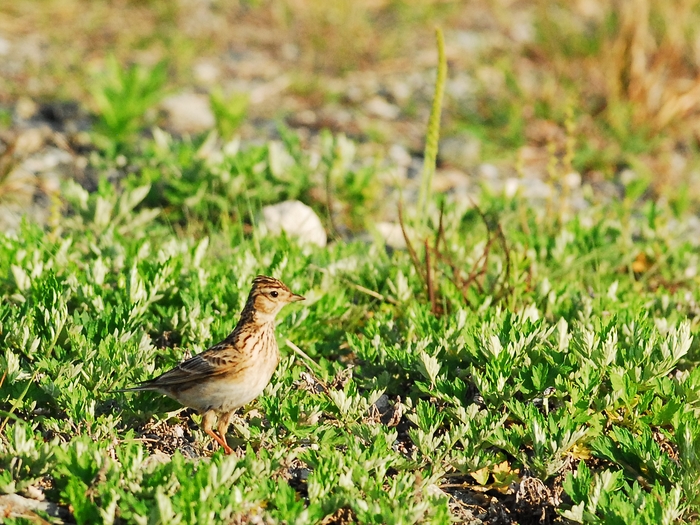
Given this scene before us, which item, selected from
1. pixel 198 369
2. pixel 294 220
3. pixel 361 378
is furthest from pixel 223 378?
pixel 294 220

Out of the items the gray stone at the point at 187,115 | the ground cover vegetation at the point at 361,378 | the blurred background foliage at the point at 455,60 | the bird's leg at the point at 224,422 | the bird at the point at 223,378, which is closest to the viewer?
the ground cover vegetation at the point at 361,378

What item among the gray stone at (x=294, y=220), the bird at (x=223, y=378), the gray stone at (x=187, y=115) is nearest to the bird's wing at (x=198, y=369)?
the bird at (x=223, y=378)

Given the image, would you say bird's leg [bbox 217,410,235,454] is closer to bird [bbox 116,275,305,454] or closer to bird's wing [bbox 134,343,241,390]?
bird [bbox 116,275,305,454]

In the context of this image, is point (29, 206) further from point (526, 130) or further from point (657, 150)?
point (657, 150)

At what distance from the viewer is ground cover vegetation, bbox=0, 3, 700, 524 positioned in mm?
3805

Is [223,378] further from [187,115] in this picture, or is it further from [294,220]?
[187,115]

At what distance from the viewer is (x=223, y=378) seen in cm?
427

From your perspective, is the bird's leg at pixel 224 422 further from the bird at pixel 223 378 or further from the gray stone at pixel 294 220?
the gray stone at pixel 294 220

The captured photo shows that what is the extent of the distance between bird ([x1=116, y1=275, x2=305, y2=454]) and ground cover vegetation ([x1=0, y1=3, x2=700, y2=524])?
0.37ft

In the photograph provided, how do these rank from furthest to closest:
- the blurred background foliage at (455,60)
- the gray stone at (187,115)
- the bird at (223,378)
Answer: the blurred background foliage at (455,60)
the gray stone at (187,115)
the bird at (223,378)

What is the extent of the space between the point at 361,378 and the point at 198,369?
985 millimetres

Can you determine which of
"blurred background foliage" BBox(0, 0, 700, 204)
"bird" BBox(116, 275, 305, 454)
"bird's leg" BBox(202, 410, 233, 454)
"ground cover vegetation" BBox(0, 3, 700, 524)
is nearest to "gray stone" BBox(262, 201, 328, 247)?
"ground cover vegetation" BBox(0, 3, 700, 524)

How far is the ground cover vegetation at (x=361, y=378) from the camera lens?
3805 mm

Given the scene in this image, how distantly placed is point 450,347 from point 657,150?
18.8ft
